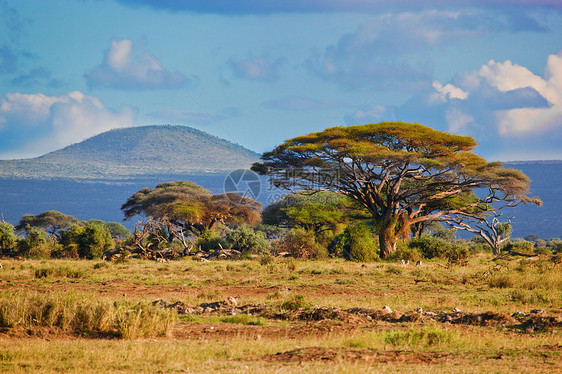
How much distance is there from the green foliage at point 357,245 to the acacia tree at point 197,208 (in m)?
12.9

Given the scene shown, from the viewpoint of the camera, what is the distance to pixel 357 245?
33.0 m

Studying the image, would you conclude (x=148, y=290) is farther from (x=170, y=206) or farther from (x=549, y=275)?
(x=170, y=206)

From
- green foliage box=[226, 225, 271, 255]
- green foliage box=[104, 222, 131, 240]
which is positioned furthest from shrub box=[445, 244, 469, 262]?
green foliage box=[104, 222, 131, 240]

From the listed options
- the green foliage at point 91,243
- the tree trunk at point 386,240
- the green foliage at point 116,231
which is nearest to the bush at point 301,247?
the tree trunk at point 386,240

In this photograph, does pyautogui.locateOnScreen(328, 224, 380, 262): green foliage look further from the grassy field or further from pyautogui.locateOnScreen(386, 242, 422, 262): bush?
the grassy field

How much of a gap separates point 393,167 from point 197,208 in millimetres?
19135

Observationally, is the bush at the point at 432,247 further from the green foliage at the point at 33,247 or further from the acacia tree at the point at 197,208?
the green foliage at the point at 33,247

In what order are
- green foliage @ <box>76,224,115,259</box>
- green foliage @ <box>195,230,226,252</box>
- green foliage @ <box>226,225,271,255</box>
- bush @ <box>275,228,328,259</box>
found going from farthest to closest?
green foliage @ <box>195,230,226,252</box> < green foliage @ <box>226,225,271,255</box> < bush @ <box>275,228,328,259</box> < green foliage @ <box>76,224,115,259</box>

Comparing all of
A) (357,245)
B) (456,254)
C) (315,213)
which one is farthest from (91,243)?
(456,254)

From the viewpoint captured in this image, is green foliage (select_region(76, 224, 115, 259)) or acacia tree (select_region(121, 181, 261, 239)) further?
acacia tree (select_region(121, 181, 261, 239))

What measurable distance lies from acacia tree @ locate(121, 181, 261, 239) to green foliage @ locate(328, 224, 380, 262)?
42.2ft

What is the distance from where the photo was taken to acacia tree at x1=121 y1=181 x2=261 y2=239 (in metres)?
44.2

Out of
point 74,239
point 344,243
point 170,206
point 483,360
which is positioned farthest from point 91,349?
point 170,206

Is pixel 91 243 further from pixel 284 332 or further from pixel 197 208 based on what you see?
pixel 284 332
